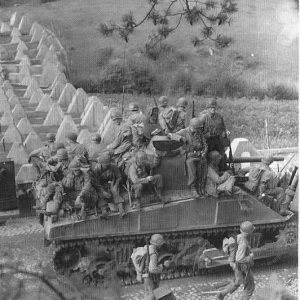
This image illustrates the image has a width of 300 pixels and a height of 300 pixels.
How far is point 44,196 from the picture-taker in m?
8.55

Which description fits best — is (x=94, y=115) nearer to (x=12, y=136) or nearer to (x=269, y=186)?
(x=12, y=136)

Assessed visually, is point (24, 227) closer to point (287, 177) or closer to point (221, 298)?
point (221, 298)

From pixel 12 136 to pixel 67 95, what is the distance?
5.13 feet

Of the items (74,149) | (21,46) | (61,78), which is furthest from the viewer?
(21,46)

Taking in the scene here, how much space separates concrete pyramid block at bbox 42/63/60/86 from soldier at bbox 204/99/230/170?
11.1 ft

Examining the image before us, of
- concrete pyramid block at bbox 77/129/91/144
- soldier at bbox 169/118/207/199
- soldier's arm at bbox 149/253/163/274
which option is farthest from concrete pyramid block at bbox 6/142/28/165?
soldier's arm at bbox 149/253/163/274

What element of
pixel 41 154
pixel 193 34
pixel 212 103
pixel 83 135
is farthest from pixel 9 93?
pixel 212 103

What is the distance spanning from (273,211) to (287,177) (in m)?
0.73

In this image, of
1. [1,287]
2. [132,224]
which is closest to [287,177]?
[132,224]

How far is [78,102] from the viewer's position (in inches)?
452

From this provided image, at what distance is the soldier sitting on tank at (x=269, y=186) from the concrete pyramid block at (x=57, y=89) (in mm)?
4024

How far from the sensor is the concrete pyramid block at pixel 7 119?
10789 millimetres

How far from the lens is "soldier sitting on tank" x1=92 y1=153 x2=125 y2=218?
8594 mm

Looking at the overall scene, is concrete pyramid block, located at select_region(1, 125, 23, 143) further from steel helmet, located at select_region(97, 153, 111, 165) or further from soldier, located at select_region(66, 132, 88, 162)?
steel helmet, located at select_region(97, 153, 111, 165)
